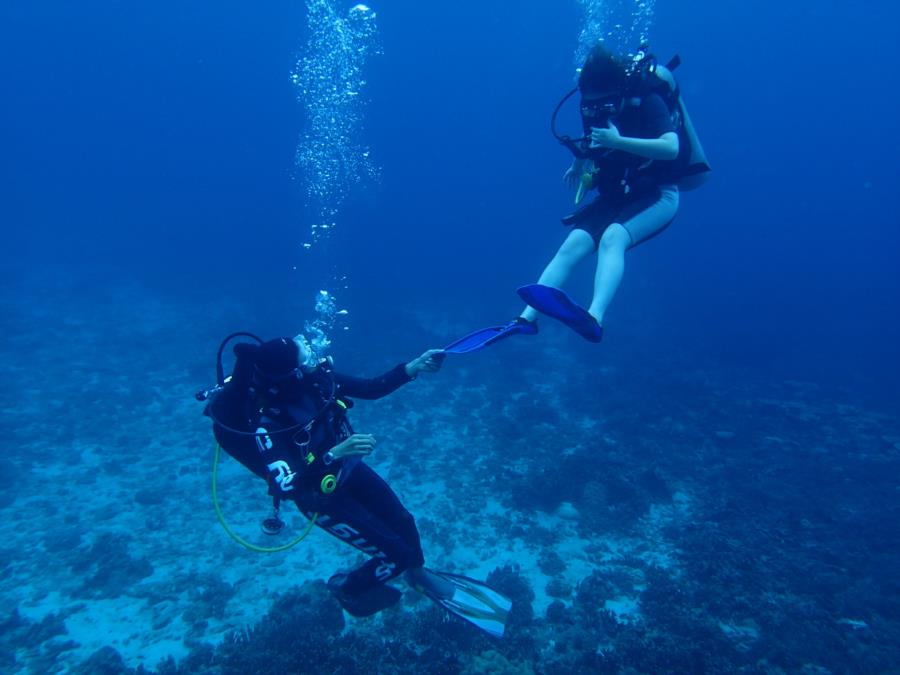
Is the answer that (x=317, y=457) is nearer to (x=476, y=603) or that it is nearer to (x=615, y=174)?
(x=476, y=603)

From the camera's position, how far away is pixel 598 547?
9.80 metres

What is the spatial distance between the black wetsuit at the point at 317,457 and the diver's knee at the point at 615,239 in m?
2.78

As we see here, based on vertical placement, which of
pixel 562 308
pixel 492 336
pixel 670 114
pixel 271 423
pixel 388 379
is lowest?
pixel 271 423

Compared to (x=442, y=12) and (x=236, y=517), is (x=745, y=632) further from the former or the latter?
(x=442, y=12)

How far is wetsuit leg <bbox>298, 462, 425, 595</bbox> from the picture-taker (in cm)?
452

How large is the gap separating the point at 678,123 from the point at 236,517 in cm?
1095

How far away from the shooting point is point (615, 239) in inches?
189

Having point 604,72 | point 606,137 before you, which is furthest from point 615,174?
point 604,72

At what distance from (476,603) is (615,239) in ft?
15.8

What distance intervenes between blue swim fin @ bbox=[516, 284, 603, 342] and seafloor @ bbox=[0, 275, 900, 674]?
18.0 ft

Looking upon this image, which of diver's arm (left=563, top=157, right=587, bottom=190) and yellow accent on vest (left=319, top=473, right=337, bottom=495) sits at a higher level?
diver's arm (left=563, top=157, right=587, bottom=190)

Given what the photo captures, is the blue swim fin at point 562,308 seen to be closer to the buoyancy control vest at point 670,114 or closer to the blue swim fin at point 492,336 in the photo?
the blue swim fin at point 492,336

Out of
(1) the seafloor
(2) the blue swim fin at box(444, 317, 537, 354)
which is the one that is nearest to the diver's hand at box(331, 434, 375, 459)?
(2) the blue swim fin at box(444, 317, 537, 354)

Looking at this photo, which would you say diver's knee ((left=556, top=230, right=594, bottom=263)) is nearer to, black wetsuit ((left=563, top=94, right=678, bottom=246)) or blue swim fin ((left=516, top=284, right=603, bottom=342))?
black wetsuit ((left=563, top=94, right=678, bottom=246))
